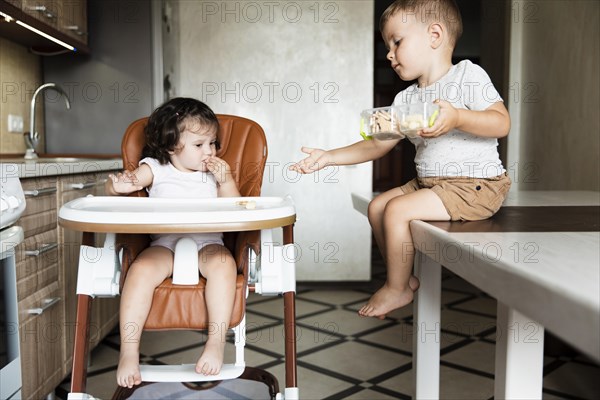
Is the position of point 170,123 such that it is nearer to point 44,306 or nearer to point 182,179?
point 182,179

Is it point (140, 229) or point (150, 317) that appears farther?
point (150, 317)

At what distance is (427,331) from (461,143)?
595 millimetres

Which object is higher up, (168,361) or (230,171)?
(230,171)

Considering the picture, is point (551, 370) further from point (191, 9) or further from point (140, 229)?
point (191, 9)

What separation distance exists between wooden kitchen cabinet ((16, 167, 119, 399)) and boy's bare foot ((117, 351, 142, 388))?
0.50 metres

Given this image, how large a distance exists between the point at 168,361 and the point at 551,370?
1601 millimetres

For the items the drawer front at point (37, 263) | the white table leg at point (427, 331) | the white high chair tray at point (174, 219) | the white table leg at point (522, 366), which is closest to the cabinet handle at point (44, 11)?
the drawer front at point (37, 263)

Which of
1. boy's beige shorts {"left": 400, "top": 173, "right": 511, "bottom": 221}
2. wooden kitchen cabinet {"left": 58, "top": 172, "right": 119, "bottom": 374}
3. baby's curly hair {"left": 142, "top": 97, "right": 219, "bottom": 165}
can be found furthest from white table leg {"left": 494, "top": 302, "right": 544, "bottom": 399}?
wooden kitchen cabinet {"left": 58, "top": 172, "right": 119, "bottom": 374}

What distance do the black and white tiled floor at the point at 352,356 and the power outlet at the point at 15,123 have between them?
113 centimetres

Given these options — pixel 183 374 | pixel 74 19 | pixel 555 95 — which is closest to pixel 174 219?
pixel 183 374

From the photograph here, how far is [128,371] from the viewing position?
4.94ft

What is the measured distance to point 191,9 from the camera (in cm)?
388

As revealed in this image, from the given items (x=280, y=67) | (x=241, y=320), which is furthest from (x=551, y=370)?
(x=280, y=67)

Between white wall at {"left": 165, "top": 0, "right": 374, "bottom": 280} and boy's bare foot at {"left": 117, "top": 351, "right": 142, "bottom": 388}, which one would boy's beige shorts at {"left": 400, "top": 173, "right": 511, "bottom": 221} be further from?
white wall at {"left": 165, "top": 0, "right": 374, "bottom": 280}
